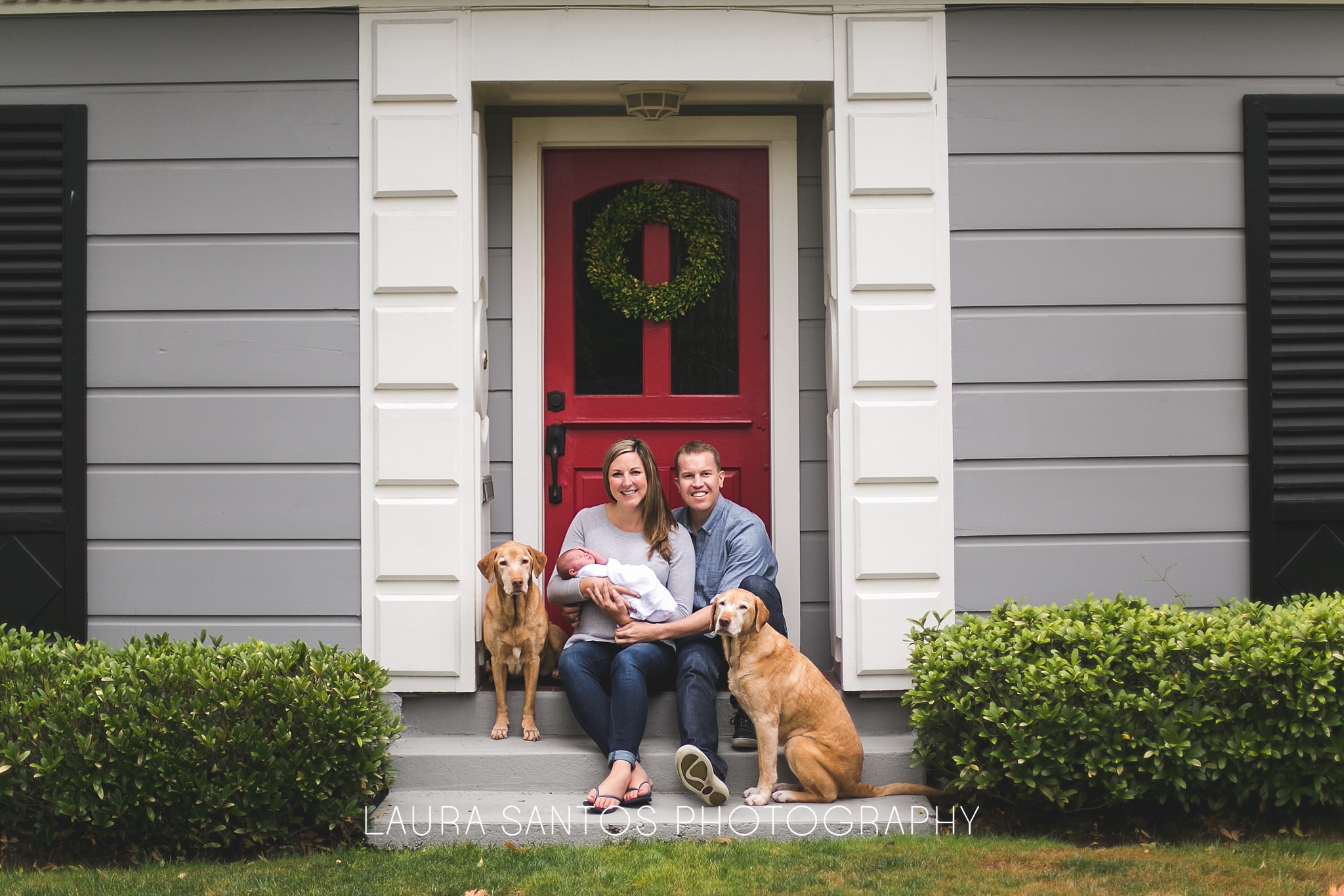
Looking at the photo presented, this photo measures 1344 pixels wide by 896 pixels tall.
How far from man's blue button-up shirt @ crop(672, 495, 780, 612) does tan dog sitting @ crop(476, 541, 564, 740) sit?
0.66 meters

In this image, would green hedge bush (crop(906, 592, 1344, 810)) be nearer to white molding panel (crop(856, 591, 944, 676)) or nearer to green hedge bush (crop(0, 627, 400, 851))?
white molding panel (crop(856, 591, 944, 676))

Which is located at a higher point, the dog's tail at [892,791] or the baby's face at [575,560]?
the baby's face at [575,560]

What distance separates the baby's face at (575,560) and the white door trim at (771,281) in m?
0.55

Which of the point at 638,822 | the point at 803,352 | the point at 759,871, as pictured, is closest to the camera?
the point at 759,871

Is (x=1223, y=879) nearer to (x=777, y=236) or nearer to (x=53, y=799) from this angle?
(x=777, y=236)

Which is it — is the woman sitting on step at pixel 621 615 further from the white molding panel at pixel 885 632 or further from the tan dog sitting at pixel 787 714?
the white molding panel at pixel 885 632

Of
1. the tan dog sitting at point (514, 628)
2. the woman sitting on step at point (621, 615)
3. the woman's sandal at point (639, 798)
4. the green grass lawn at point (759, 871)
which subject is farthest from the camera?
the tan dog sitting at point (514, 628)

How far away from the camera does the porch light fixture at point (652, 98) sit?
4.33 m

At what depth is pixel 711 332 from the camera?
4.72 metres

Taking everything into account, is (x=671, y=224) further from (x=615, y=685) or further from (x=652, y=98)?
(x=615, y=685)

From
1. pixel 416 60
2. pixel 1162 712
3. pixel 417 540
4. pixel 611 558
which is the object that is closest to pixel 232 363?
pixel 417 540

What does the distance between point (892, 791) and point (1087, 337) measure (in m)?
1.98

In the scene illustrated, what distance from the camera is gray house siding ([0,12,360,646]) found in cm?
417

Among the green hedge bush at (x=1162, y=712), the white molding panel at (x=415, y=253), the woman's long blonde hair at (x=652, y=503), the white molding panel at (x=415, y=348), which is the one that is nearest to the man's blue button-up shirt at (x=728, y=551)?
the woman's long blonde hair at (x=652, y=503)
